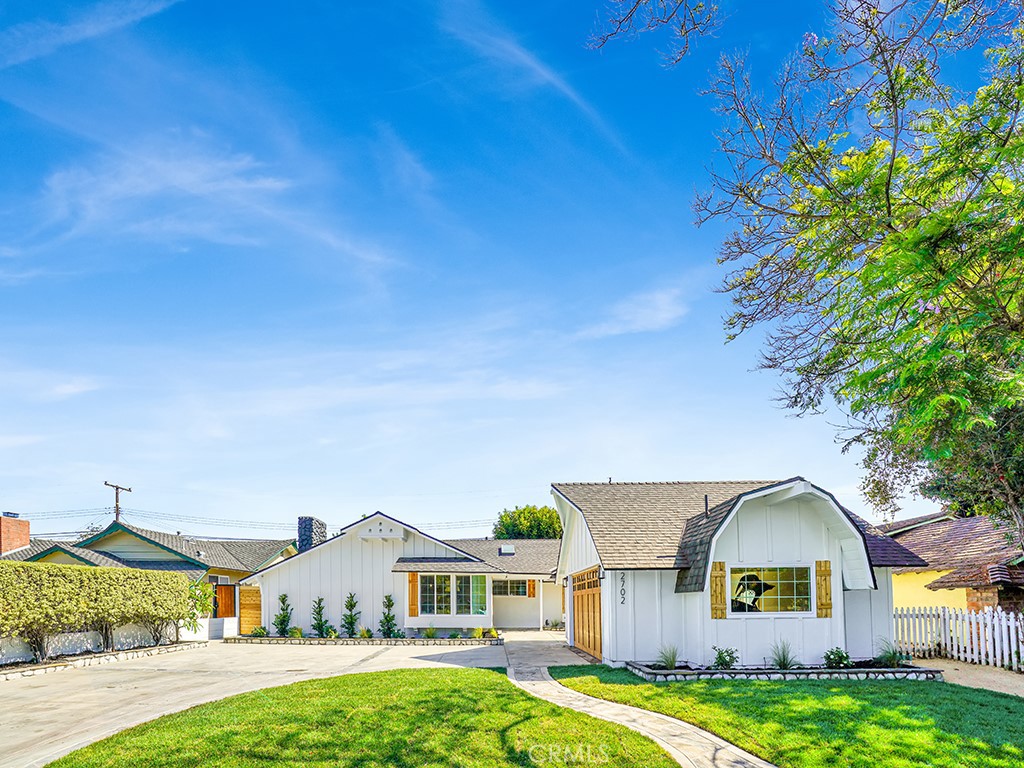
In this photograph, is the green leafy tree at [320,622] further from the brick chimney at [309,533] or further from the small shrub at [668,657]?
the small shrub at [668,657]

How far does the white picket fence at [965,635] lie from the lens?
1530 centimetres

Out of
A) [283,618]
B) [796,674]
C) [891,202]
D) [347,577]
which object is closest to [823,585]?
[796,674]

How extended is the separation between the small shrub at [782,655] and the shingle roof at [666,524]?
1.95 metres

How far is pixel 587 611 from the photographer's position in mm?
19828

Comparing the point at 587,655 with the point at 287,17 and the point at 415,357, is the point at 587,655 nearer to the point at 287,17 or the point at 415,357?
the point at 415,357

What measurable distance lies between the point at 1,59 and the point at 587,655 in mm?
16288

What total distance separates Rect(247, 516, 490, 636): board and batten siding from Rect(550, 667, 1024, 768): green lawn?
15.0 meters

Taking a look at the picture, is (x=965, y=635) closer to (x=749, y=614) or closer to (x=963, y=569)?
(x=963, y=569)

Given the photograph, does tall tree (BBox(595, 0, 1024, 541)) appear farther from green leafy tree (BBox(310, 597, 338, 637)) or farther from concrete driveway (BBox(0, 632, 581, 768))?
green leafy tree (BBox(310, 597, 338, 637))

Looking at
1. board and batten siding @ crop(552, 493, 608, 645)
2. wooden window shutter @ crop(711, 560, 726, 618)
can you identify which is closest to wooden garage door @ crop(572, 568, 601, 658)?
board and batten siding @ crop(552, 493, 608, 645)

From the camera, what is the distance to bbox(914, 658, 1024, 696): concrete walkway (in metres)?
13.1

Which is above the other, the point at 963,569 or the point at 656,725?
the point at 963,569

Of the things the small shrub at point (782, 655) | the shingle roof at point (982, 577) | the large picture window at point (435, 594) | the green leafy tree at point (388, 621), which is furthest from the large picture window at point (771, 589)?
the green leafy tree at point (388, 621)

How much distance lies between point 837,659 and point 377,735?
1004 cm
